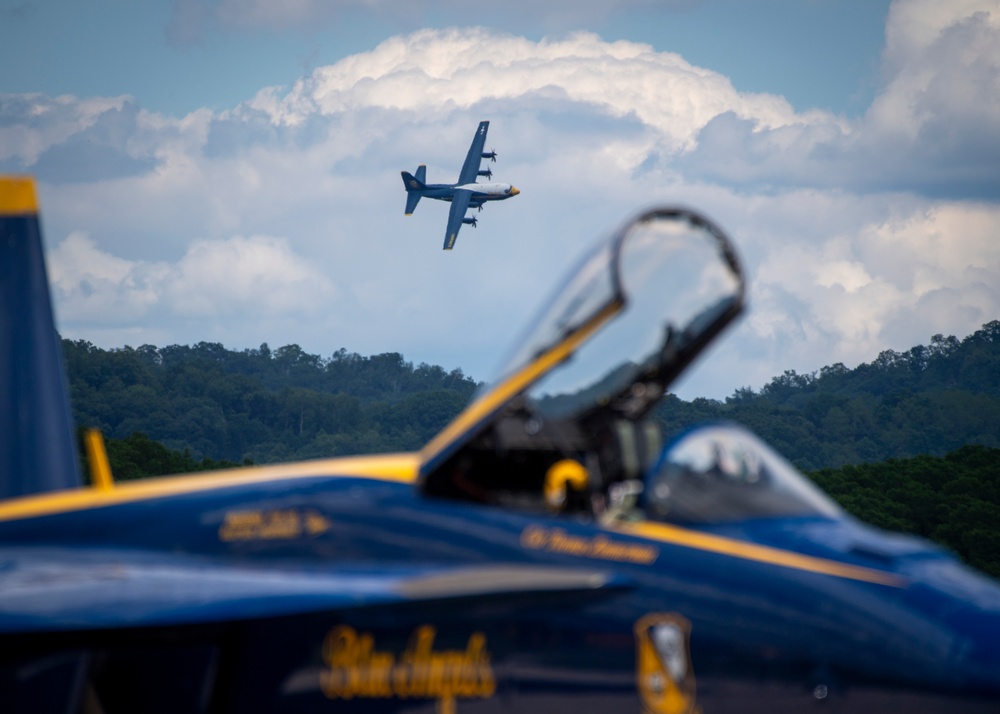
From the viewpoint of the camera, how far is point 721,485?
7125 millimetres

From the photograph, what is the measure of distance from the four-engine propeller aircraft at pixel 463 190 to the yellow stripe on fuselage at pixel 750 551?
90.4 metres

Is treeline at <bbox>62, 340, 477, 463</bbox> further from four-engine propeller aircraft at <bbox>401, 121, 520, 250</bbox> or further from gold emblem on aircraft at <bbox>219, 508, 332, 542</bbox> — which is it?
gold emblem on aircraft at <bbox>219, 508, 332, 542</bbox>

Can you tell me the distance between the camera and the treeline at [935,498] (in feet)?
154

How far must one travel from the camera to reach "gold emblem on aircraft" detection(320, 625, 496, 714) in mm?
6945

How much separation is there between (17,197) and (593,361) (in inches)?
245

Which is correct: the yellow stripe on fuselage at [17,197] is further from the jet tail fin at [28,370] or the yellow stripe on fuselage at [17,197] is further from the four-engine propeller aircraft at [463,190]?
the four-engine propeller aircraft at [463,190]

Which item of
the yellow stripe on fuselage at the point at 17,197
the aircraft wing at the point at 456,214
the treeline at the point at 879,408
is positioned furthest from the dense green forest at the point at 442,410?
the yellow stripe on fuselage at the point at 17,197

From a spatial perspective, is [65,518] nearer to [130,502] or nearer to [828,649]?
[130,502]

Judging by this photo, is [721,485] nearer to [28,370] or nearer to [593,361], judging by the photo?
[593,361]

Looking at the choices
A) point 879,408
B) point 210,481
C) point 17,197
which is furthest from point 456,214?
point 210,481

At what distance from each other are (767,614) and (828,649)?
1.13 ft

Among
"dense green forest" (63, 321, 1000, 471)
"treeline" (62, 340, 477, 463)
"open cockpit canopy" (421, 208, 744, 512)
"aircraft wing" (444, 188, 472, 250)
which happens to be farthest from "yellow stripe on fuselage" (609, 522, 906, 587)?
"aircraft wing" (444, 188, 472, 250)

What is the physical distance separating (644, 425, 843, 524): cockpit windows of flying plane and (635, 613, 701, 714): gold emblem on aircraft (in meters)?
0.60

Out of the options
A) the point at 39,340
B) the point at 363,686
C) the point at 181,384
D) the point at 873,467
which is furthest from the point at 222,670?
the point at 181,384
